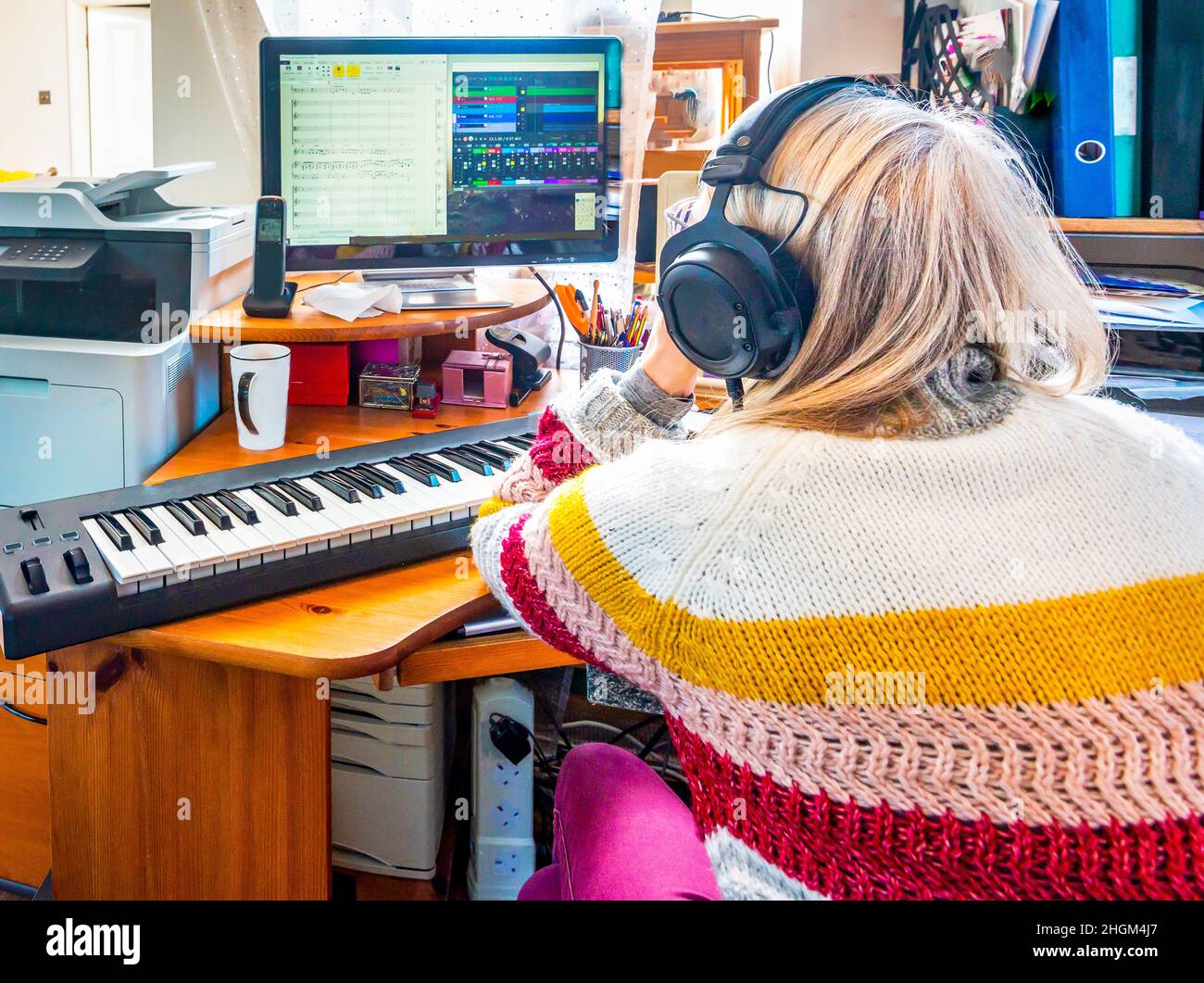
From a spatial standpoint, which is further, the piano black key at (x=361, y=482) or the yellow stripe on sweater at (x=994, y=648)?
the piano black key at (x=361, y=482)

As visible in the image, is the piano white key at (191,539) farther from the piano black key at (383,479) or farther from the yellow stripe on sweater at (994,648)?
the yellow stripe on sweater at (994,648)

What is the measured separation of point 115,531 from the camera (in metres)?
0.98

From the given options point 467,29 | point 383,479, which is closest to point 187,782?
point 383,479

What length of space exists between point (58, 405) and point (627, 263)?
3.16ft

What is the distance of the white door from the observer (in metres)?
5.53

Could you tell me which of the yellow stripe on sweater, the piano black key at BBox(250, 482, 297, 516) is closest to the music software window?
the piano black key at BBox(250, 482, 297, 516)

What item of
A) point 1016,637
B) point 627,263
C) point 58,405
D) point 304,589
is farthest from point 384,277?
point 1016,637

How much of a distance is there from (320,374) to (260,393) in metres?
0.23

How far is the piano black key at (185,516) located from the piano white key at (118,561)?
0.22ft

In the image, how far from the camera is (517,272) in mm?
1955

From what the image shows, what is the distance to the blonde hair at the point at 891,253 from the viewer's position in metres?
0.70

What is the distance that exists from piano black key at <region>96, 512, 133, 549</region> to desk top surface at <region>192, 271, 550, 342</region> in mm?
402

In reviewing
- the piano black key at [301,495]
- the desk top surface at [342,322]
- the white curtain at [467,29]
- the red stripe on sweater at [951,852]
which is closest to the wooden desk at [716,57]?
the white curtain at [467,29]
